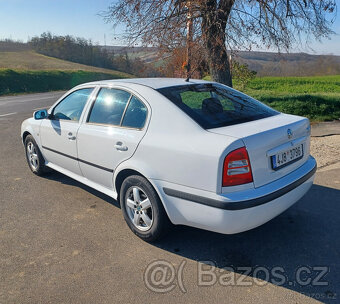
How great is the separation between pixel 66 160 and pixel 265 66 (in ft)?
24.3

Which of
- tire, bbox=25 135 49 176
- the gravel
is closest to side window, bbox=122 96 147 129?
tire, bbox=25 135 49 176

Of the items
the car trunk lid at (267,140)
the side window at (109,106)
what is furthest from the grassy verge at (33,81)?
the car trunk lid at (267,140)

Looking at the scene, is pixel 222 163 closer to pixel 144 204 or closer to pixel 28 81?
pixel 144 204

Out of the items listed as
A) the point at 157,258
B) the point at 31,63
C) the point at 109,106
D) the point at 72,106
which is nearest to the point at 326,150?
the point at 109,106

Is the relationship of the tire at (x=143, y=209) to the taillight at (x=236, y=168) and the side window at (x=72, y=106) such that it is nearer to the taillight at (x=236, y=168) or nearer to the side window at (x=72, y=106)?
the taillight at (x=236, y=168)

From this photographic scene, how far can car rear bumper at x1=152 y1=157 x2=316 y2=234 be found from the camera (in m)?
2.60

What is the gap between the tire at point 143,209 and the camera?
3.08 metres

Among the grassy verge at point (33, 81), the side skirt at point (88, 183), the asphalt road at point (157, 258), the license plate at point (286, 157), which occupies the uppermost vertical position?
the grassy verge at point (33, 81)

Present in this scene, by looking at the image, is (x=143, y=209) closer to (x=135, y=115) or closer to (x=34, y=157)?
(x=135, y=115)

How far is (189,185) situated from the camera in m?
2.76

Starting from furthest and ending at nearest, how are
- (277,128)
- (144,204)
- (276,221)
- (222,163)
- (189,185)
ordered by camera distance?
(276,221) → (144,204) → (277,128) → (189,185) → (222,163)

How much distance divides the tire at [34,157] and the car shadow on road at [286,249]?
267 cm

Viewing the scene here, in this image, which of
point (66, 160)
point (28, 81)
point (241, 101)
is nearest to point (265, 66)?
point (241, 101)

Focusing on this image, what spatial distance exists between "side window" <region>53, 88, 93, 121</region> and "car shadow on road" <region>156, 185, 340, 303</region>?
195 cm
